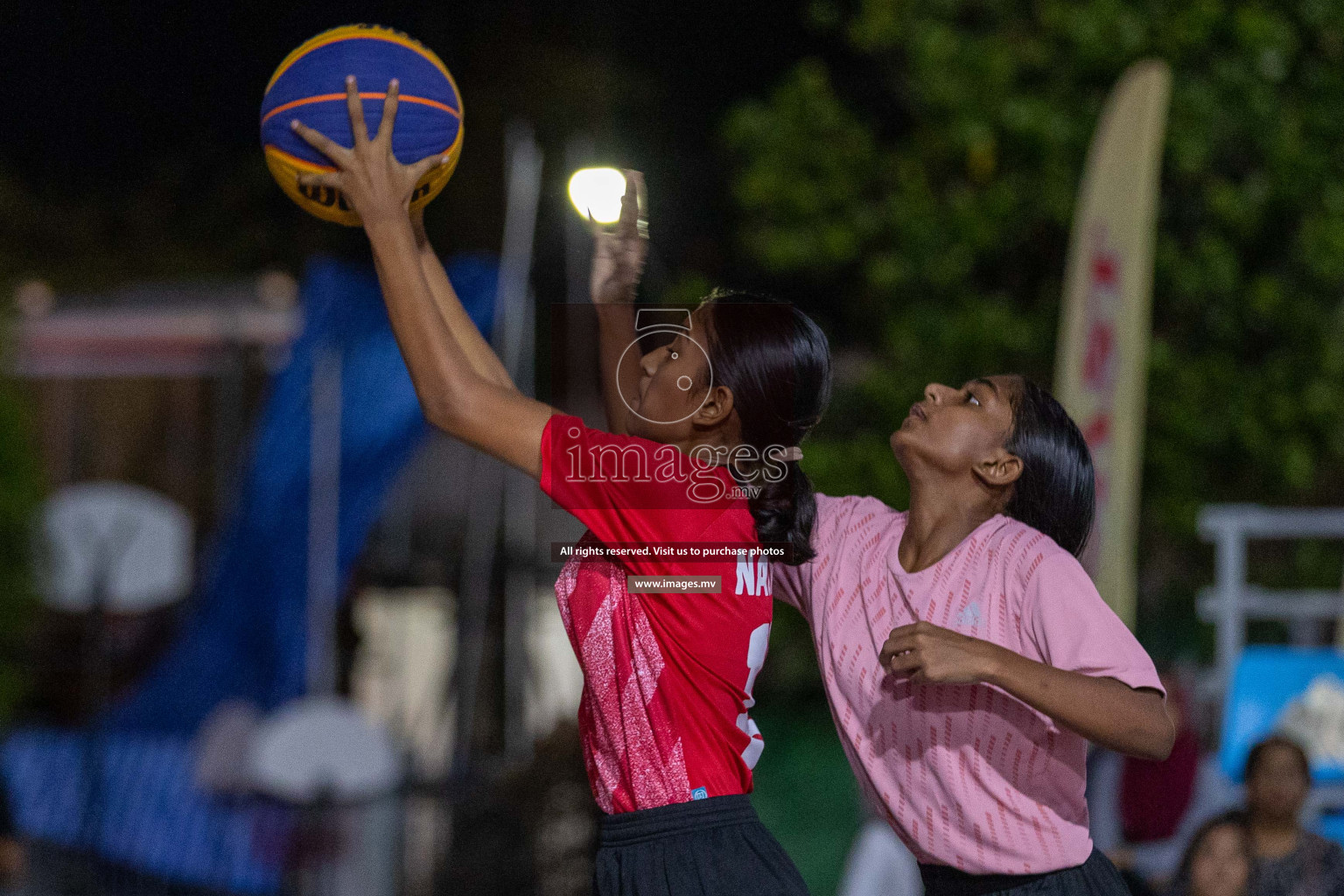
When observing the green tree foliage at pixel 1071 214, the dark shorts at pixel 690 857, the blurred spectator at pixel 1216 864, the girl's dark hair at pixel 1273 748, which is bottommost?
the blurred spectator at pixel 1216 864

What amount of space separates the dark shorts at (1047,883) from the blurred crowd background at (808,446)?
1622 mm

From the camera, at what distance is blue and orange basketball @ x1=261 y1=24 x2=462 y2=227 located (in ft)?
7.49

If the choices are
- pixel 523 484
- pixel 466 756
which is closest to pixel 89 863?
pixel 466 756

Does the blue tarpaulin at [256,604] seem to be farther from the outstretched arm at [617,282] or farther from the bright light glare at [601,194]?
the outstretched arm at [617,282]

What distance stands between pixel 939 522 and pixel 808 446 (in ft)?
18.6

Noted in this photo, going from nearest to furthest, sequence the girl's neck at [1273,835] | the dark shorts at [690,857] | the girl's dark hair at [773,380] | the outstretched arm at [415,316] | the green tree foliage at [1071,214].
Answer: the outstretched arm at [415,316]
the dark shorts at [690,857]
the girl's dark hair at [773,380]
the girl's neck at [1273,835]
the green tree foliage at [1071,214]

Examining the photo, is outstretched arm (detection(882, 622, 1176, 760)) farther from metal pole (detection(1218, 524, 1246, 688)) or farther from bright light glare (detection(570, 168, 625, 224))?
metal pole (detection(1218, 524, 1246, 688))

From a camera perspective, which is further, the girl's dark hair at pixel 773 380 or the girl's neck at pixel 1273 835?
the girl's neck at pixel 1273 835

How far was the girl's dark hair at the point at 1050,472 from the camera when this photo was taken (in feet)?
7.84

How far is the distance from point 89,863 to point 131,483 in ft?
18.5

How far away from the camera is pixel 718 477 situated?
2291 mm

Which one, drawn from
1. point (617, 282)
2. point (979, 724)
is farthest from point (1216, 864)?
point (617, 282)

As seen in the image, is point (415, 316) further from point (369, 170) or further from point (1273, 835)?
point (1273, 835)

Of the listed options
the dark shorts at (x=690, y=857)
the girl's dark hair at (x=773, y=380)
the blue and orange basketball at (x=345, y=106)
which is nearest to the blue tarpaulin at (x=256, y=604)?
the blue and orange basketball at (x=345, y=106)
